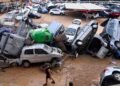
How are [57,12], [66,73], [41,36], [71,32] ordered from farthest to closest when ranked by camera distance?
[57,12], [71,32], [41,36], [66,73]

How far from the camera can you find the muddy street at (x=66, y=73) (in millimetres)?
17500

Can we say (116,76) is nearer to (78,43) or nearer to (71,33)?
(78,43)

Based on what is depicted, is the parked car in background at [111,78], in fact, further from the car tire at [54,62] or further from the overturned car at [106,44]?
the overturned car at [106,44]

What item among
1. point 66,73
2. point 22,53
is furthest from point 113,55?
point 22,53

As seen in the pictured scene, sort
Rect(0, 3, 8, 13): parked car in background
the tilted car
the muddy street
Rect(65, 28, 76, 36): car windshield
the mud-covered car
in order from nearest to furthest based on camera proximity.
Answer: the muddy street
the mud-covered car
the tilted car
Rect(65, 28, 76, 36): car windshield
Rect(0, 3, 8, 13): parked car in background

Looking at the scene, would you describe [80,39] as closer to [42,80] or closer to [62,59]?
[62,59]

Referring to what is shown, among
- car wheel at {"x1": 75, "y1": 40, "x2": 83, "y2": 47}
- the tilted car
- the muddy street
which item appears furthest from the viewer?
the tilted car

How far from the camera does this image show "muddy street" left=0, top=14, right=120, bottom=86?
57.4 feet

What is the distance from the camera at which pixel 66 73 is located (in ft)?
61.9

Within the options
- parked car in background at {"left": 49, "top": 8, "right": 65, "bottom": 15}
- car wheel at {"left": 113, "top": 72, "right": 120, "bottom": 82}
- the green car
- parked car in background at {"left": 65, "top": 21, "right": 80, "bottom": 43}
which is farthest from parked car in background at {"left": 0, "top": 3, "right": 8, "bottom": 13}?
car wheel at {"left": 113, "top": 72, "right": 120, "bottom": 82}

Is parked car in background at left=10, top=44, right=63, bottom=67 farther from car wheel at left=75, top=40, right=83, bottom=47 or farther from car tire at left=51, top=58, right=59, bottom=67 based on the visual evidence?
car wheel at left=75, top=40, right=83, bottom=47

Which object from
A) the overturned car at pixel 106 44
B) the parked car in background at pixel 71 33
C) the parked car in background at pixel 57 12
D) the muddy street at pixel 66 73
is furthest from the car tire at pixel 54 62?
the parked car in background at pixel 57 12

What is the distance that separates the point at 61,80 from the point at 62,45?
5.24 m

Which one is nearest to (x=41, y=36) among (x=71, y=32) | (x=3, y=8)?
(x=71, y=32)
